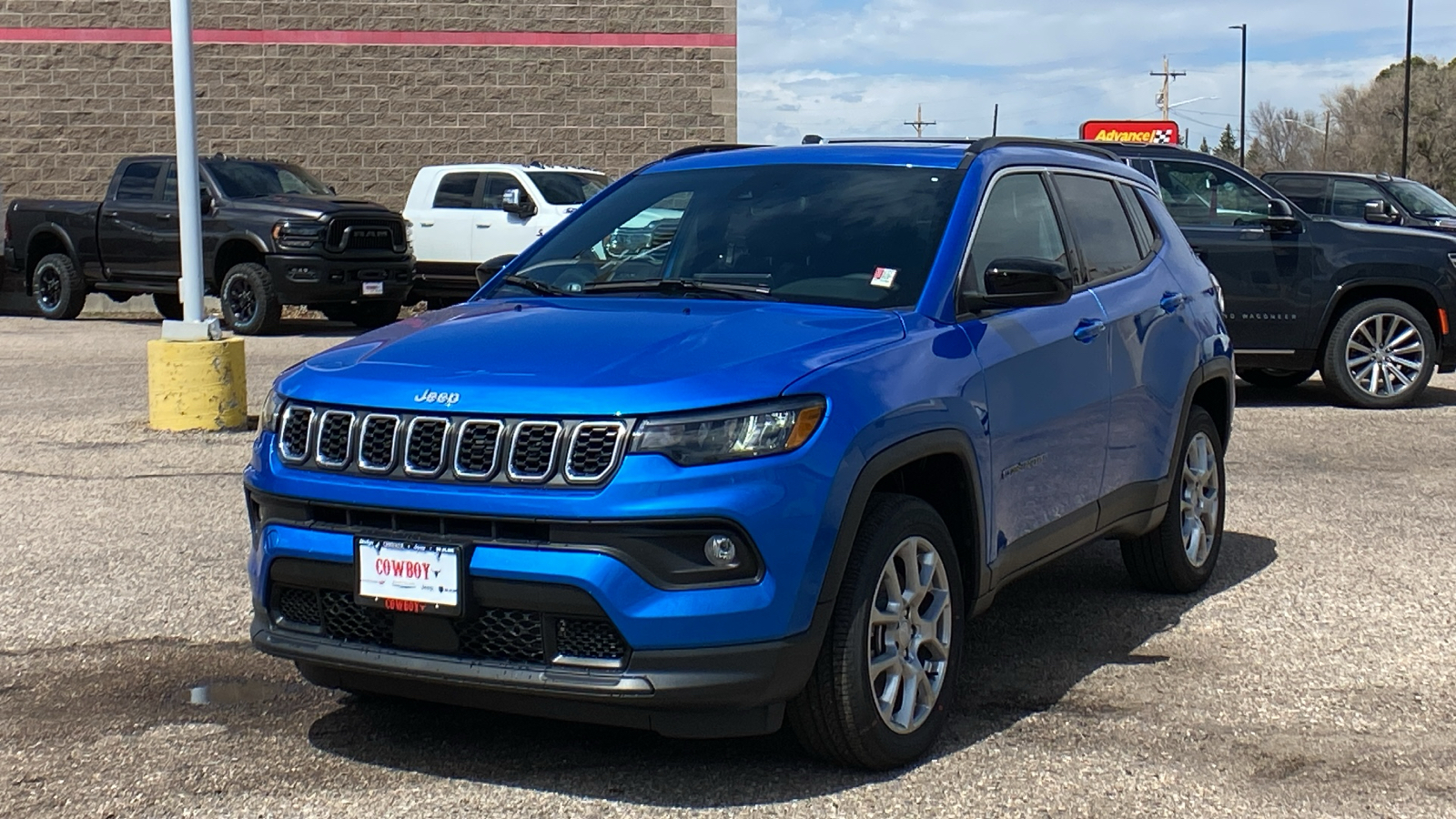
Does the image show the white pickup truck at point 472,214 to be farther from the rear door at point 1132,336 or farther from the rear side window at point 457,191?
the rear door at point 1132,336

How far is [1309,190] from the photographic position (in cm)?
2109

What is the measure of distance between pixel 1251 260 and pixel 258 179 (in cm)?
1202

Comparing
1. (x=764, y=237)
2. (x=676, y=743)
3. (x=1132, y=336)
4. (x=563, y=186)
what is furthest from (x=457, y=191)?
(x=676, y=743)

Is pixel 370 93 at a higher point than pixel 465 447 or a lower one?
higher

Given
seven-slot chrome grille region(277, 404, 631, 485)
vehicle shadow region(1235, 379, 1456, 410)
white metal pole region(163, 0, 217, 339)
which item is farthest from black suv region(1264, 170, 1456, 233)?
seven-slot chrome grille region(277, 404, 631, 485)

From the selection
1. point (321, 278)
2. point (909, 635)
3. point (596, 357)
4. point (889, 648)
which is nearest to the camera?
point (596, 357)

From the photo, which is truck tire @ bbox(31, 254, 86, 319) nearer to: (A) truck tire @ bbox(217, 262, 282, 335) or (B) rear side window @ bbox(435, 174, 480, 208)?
(A) truck tire @ bbox(217, 262, 282, 335)

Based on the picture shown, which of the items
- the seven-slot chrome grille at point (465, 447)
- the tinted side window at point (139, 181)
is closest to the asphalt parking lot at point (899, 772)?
the seven-slot chrome grille at point (465, 447)

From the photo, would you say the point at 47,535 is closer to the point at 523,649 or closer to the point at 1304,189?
the point at 523,649

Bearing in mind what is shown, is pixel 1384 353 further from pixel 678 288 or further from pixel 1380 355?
pixel 678 288

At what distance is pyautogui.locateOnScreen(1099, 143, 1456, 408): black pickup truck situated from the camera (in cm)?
1270

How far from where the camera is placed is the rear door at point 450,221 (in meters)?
20.9

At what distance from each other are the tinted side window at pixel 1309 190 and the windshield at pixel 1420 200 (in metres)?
0.84

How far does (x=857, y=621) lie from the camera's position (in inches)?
168
